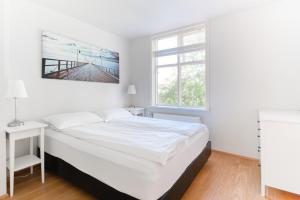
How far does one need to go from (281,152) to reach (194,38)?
2645mm

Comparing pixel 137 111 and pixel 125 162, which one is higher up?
pixel 137 111

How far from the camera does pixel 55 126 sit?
92.5 inches

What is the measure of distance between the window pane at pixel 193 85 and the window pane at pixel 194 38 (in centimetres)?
52

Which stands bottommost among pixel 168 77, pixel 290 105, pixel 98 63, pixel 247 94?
pixel 290 105

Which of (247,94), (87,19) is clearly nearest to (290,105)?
(247,94)

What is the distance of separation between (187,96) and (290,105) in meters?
1.76

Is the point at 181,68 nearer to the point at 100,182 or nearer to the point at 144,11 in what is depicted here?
the point at 144,11

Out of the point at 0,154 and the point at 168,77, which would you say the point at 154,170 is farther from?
the point at 168,77

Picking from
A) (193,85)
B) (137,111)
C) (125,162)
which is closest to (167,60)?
(193,85)

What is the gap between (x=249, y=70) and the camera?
2.79 metres

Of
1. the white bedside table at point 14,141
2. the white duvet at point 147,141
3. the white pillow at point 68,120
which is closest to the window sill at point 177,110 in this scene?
the white duvet at point 147,141

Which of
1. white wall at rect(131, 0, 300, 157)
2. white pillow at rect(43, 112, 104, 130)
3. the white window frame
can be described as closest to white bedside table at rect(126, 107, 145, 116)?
the white window frame

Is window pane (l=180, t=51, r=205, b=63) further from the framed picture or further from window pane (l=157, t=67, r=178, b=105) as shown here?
the framed picture

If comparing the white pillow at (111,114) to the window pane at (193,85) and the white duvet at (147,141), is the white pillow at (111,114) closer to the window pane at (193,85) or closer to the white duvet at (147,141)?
the white duvet at (147,141)
